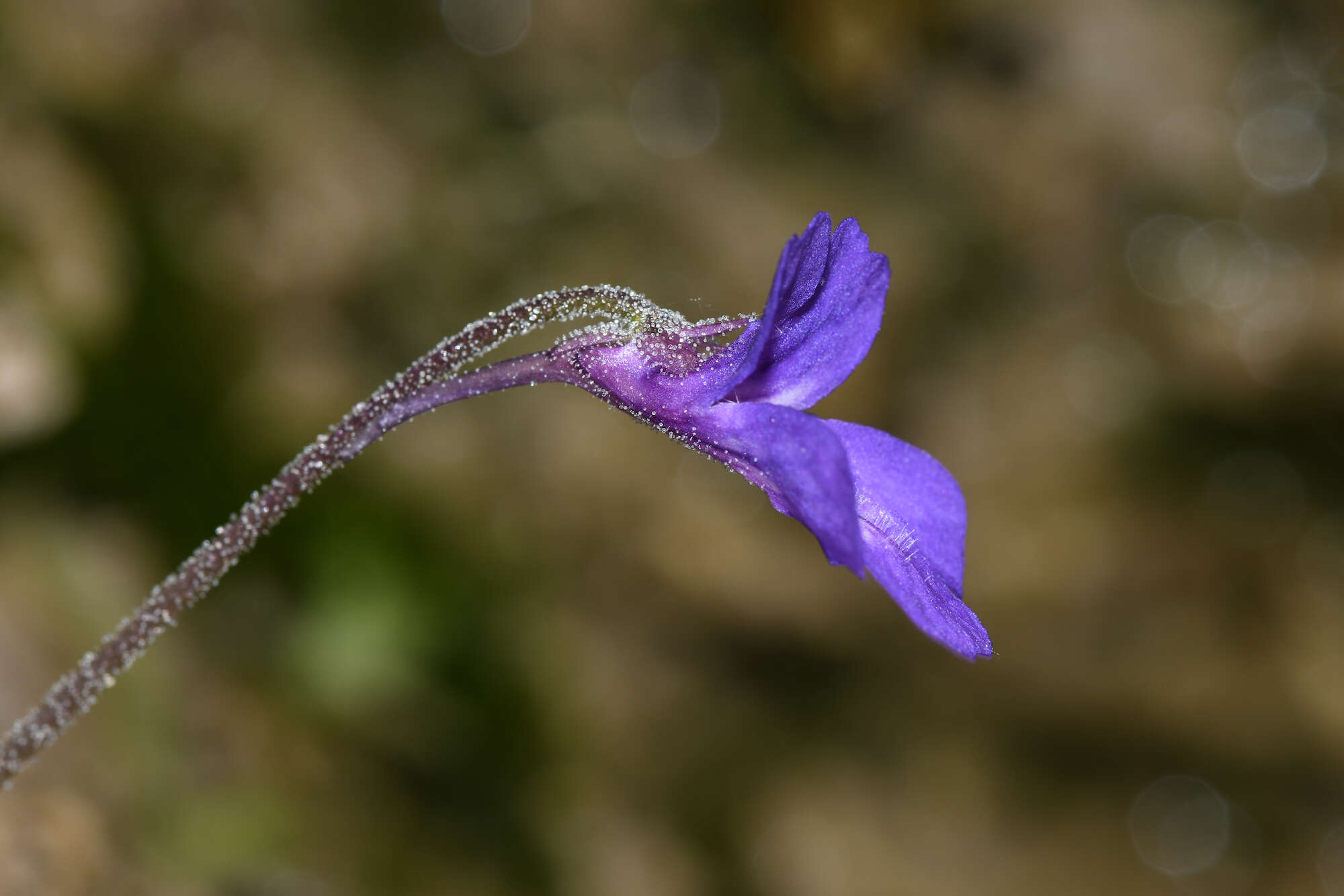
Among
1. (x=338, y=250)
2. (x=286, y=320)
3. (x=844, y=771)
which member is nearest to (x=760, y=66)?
(x=338, y=250)

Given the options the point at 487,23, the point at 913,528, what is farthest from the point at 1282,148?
the point at 913,528

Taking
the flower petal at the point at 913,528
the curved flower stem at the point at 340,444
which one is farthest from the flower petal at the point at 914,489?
the curved flower stem at the point at 340,444

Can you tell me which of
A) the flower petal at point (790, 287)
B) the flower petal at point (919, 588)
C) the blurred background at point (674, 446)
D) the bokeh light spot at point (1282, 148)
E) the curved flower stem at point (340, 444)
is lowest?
the curved flower stem at point (340, 444)

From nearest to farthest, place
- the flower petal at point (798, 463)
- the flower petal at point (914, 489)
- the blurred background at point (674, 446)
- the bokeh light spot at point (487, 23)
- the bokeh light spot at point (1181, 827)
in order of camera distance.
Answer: the flower petal at point (798, 463) < the flower petal at point (914, 489) < the blurred background at point (674, 446) < the bokeh light spot at point (487, 23) < the bokeh light spot at point (1181, 827)

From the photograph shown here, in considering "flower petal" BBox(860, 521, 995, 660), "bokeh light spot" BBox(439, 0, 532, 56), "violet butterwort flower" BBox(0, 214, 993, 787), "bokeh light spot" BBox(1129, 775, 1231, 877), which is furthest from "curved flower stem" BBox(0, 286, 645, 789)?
"bokeh light spot" BBox(1129, 775, 1231, 877)

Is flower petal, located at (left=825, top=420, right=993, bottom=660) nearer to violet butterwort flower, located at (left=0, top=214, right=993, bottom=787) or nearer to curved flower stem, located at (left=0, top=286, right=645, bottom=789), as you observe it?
violet butterwort flower, located at (left=0, top=214, right=993, bottom=787)

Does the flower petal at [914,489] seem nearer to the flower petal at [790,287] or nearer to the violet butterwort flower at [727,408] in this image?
the violet butterwort flower at [727,408]

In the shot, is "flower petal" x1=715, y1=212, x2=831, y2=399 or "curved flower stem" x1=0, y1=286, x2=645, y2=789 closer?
"flower petal" x1=715, y1=212, x2=831, y2=399
